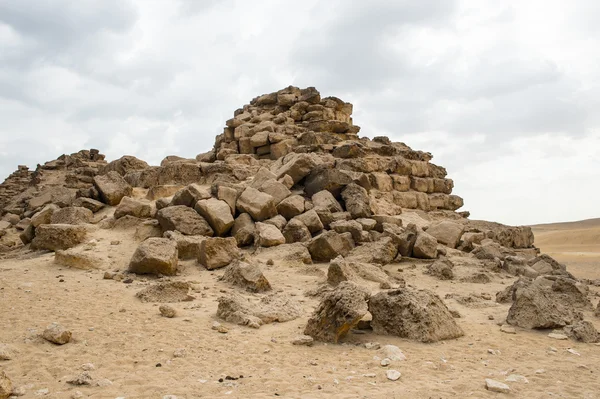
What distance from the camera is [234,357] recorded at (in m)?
4.26

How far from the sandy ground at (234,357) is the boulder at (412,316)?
128 millimetres

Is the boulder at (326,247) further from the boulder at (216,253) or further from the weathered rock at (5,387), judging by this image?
the weathered rock at (5,387)

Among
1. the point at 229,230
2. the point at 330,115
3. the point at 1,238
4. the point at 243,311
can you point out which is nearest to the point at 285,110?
the point at 330,115

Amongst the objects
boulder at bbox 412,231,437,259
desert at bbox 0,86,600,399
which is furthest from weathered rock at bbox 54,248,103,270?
boulder at bbox 412,231,437,259

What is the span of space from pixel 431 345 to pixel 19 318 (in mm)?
4416

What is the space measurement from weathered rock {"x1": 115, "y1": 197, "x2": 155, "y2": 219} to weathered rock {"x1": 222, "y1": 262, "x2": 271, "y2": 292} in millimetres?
3540

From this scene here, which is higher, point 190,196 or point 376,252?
point 190,196

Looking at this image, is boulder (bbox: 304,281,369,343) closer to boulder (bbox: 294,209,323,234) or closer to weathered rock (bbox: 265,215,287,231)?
weathered rock (bbox: 265,215,287,231)

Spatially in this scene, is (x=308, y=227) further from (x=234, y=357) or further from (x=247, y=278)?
(x=234, y=357)

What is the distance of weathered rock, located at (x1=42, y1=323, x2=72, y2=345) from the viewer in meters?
4.34

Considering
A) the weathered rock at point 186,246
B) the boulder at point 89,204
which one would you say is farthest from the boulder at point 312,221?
the boulder at point 89,204

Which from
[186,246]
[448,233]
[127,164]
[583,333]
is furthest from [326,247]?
[127,164]

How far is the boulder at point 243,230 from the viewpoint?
908 cm

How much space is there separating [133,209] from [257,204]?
8.57ft
